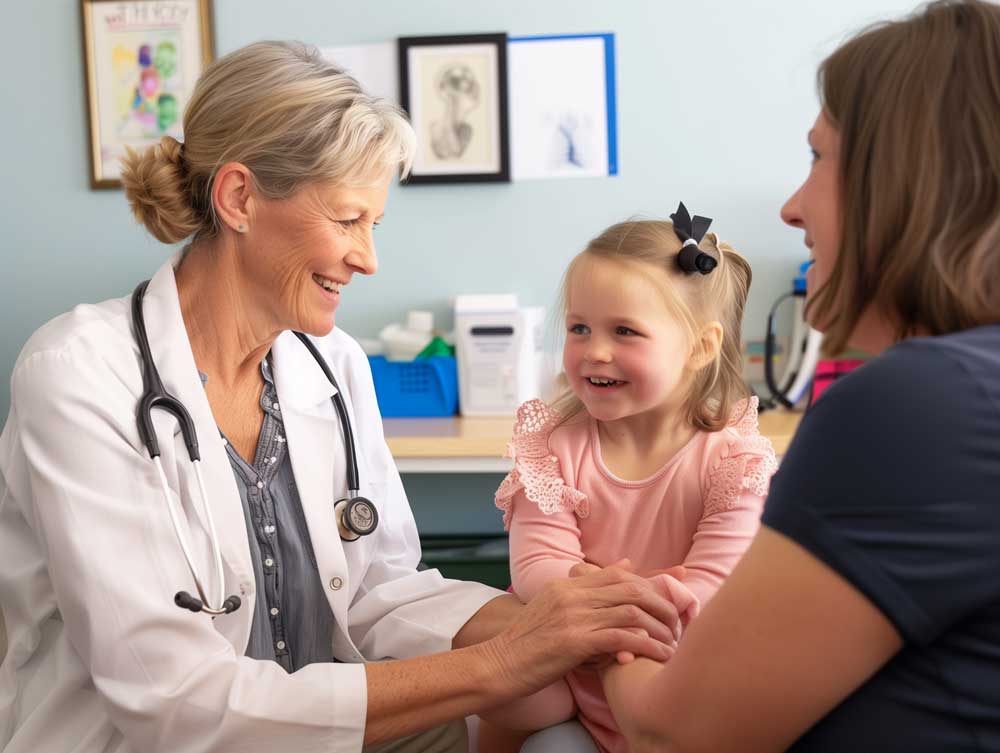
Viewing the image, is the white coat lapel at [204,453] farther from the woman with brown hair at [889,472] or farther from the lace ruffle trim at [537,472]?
the woman with brown hair at [889,472]

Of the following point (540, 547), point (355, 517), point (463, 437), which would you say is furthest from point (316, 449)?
point (463, 437)

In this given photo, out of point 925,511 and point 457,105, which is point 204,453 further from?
point 457,105

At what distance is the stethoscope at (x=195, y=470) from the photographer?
1230 mm

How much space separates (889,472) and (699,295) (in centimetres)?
70

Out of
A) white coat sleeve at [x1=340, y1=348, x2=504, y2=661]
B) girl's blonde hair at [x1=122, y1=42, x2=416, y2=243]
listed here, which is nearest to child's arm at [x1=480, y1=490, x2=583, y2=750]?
white coat sleeve at [x1=340, y1=348, x2=504, y2=661]

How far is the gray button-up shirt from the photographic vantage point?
4.72 ft

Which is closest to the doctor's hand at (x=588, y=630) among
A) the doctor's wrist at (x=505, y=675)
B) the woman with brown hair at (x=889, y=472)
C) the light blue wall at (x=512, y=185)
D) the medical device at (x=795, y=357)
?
the doctor's wrist at (x=505, y=675)

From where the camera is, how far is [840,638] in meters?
0.79

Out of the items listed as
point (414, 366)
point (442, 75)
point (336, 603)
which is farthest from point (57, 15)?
point (336, 603)

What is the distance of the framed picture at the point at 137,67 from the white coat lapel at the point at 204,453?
76.9 inches

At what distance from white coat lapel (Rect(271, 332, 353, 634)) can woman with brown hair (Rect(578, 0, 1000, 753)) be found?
615mm

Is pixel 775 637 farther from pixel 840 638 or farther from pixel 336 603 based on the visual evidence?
pixel 336 603

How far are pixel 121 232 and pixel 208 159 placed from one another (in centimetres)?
193

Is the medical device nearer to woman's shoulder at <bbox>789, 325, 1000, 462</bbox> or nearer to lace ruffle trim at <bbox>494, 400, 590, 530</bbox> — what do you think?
lace ruffle trim at <bbox>494, 400, 590, 530</bbox>
